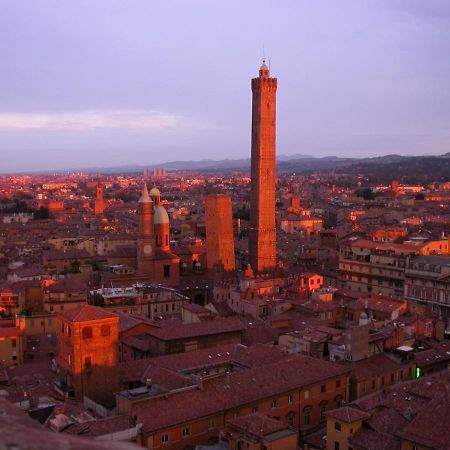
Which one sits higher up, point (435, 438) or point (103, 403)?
point (435, 438)

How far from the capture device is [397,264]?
136ft

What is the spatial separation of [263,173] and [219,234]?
22.3 feet

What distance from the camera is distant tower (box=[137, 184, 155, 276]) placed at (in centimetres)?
4688

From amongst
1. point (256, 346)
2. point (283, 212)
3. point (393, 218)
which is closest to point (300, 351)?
point (256, 346)

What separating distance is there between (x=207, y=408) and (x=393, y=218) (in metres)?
69.3

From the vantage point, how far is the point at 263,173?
5175cm

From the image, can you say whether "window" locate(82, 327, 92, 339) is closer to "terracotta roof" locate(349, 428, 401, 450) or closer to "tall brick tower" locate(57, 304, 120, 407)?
"tall brick tower" locate(57, 304, 120, 407)

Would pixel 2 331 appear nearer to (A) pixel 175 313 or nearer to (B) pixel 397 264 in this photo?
(A) pixel 175 313

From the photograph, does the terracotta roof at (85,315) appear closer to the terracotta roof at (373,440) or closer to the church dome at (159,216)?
the terracotta roof at (373,440)

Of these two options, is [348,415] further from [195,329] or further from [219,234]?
[219,234]

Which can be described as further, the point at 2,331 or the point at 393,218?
the point at 393,218

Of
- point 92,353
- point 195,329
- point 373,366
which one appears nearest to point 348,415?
point 373,366

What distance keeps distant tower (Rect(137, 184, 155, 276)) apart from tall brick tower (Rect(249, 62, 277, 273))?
8562 mm

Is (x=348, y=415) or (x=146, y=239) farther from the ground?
(x=146, y=239)
